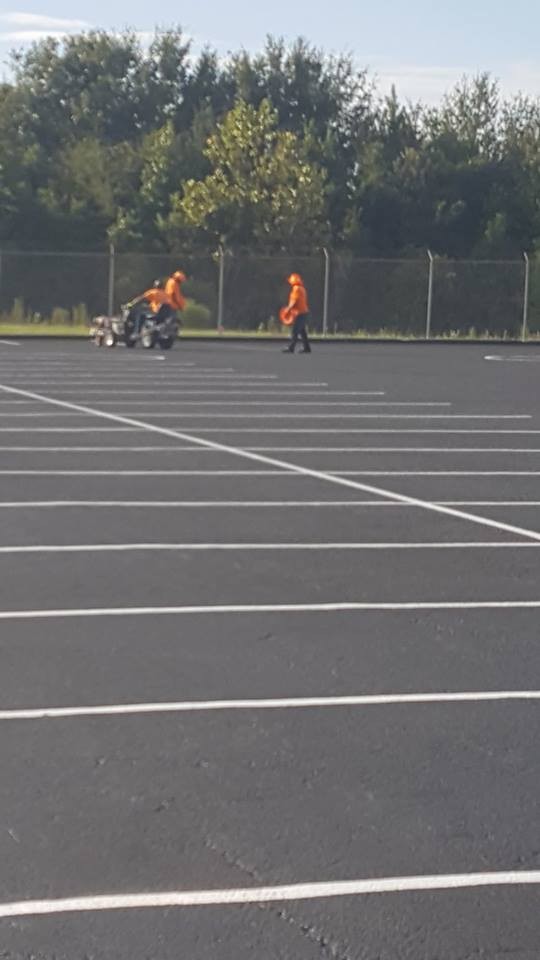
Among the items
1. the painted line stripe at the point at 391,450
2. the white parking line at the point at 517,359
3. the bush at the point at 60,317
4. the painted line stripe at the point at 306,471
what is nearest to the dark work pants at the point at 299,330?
the white parking line at the point at 517,359

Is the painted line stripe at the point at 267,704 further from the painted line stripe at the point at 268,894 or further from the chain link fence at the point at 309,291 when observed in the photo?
the chain link fence at the point at 309,291

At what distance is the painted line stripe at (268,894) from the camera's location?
16.6 feet

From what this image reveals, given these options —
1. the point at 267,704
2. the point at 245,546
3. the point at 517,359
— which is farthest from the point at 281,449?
the point at 517,359

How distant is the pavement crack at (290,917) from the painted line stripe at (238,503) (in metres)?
7.79

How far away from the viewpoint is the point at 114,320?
1542 inches

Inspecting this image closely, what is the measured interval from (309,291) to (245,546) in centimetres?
3918

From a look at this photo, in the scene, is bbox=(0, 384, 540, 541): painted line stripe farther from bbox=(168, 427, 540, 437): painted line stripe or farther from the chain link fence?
the chain link fence

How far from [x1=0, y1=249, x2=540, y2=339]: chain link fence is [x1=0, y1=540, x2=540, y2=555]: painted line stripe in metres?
36.0

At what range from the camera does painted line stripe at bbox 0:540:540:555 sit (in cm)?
1132

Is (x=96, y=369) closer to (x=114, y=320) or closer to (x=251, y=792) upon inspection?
(x=114, y=320)

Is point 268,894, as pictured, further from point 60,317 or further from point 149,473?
point 60,317

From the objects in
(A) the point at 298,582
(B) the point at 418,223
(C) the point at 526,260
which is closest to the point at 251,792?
(A) the point at 298,582

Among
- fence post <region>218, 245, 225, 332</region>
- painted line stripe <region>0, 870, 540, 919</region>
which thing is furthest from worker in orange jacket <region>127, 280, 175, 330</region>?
painted line stripe <region>0, 870, 540, 919</region>

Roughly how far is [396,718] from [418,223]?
54611mm
